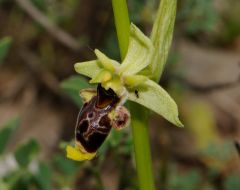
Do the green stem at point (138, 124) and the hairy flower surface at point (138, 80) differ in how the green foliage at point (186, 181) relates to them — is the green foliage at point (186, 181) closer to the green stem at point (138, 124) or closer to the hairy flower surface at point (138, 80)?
the green stem at point (138, 124)

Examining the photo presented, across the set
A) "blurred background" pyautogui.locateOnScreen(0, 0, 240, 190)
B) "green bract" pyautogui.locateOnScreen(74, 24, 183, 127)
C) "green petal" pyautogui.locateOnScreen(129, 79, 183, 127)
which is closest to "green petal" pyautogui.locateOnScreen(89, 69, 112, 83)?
"green bract" pyautogui.locateOnScreen(74, 24, 183, 127)

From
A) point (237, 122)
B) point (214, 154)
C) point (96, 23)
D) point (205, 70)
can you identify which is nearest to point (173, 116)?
point (214, 154)

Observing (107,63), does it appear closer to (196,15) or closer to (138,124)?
(138,124)

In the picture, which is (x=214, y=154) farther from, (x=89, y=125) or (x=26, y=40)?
(x=26, y=40)

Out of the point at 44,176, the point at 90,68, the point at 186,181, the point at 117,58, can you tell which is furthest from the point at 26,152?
the point at 117,58

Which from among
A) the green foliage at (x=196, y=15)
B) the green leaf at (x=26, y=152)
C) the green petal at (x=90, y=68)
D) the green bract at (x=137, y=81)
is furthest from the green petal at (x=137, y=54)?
the green foliage at (x=196, y=15)

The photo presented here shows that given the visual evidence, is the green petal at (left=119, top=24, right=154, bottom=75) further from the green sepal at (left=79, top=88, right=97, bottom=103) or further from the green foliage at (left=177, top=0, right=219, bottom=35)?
the green foliage at (left=177, top=0, right=219, bottom=35)
